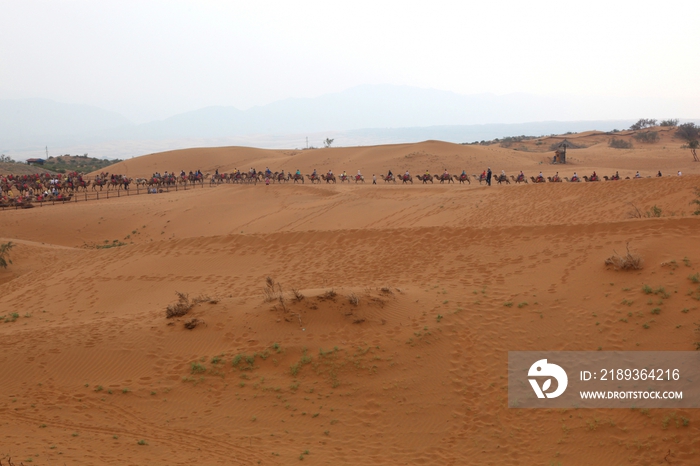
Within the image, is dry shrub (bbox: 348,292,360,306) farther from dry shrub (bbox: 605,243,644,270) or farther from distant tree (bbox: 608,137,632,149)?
distant tree (bbox: 608,137,632,149)

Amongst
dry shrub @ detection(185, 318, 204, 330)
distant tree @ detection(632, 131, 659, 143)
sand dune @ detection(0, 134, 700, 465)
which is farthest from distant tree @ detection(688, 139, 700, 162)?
dry shrub @ detection(185, 318, 204, 330)

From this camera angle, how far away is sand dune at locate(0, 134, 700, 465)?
26.7ft

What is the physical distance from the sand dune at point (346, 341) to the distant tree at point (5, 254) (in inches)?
151

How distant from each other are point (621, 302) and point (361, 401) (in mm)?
5897

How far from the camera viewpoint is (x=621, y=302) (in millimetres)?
11250

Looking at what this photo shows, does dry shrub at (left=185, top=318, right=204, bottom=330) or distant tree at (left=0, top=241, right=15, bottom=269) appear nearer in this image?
dry shrub at (left=185, top=318, right=204, bottom=330)

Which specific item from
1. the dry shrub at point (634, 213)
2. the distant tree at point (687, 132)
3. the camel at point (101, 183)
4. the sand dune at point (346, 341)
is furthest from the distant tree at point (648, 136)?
the camel at point (101, 183)

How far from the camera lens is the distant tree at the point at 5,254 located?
22.4 m

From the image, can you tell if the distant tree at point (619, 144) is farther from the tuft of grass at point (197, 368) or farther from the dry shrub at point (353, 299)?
the tuft of grass at point (197, 368)

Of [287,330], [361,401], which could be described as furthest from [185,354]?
[361,401]

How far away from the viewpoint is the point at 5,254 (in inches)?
902

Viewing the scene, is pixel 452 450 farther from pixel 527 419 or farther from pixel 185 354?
pixel 185 354

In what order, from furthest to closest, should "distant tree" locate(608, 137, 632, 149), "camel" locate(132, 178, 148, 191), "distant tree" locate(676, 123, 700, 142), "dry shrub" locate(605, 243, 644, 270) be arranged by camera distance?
1. "distant tree" locate(676, 123, 700, 142)
2. "distant tree" locate(608, 137, 632, 149)
3. "camel" locate(132, 178, 148, 191)
4. "dry shrub" locate(605, 243, 644, 270)

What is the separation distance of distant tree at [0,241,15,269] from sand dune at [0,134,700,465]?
151 inches
